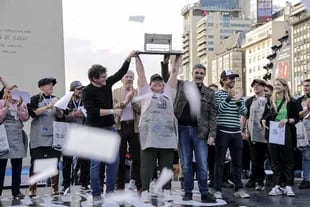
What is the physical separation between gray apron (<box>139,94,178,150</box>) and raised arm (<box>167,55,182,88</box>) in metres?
0.28

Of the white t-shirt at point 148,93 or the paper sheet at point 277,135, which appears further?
the paper sheet at point 277,135

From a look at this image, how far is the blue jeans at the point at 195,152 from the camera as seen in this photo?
6363 mm

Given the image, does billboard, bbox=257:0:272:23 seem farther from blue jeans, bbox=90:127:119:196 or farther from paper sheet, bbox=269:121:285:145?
blue jeans, bbox=90:127:119:196

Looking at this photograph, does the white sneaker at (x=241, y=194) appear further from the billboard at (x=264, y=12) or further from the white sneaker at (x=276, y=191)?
the billboard at (x=264, y=12)

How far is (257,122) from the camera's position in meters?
7.91

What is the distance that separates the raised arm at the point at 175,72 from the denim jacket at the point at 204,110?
3.9 inches

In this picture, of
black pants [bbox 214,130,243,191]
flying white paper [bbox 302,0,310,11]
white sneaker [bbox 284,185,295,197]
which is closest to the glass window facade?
white sneaker [bbox 284,185,295,197]

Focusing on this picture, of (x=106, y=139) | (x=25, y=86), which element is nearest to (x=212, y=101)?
(x=106, y=139)

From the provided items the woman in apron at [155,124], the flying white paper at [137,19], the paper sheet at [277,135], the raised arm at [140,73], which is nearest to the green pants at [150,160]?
the woman in apron at [155,124]

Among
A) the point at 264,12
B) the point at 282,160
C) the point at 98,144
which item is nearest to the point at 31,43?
the point at 98,144

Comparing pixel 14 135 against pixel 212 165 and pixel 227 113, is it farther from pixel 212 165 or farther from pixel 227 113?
pixel 212 165

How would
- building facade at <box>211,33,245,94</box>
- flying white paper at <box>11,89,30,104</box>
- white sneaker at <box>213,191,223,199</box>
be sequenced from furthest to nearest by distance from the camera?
building facade at <box>211,33,245,94</box> → flying white paper at <box>11,89,30,104</box> → white sneaker at <box>213,191,223,199</box>

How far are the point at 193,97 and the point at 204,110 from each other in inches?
7.7

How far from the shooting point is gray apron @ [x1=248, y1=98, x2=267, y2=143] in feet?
25.8
